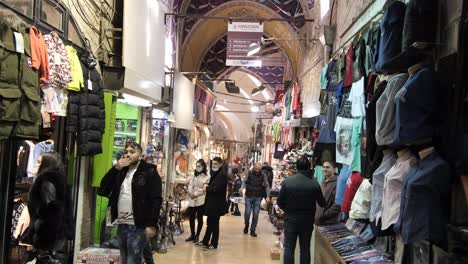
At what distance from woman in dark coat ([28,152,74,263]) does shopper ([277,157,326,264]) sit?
2.43m

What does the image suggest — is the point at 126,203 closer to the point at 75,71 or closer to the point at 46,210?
the point at 46,210

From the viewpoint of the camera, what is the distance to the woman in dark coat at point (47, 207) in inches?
145

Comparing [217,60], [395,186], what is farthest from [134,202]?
[217,60]

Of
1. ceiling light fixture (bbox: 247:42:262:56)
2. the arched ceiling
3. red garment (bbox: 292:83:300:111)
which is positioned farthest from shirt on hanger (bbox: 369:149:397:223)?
the arched ceiling

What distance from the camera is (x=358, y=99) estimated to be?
388cm

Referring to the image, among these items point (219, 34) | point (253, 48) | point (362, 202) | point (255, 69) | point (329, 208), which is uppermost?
point (219, 34)

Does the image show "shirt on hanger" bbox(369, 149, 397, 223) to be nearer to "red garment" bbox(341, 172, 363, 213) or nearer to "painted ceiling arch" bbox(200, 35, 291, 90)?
"red garment" bbox(341, 172, 363, 213)

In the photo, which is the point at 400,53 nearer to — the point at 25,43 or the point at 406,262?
the point at 406,262

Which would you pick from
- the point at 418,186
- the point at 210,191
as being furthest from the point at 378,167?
the point at 210,191

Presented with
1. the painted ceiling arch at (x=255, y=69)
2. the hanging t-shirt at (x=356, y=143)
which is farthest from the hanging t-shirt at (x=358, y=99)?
the painted ceiling arch at (x=255, y=69)

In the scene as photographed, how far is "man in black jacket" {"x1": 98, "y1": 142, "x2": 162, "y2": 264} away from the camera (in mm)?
4102

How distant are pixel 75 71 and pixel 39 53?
2.98ft

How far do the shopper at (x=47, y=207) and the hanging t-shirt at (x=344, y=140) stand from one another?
8.42ft

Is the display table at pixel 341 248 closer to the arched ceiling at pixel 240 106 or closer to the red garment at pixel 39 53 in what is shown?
the red garment at pixel 39 53
